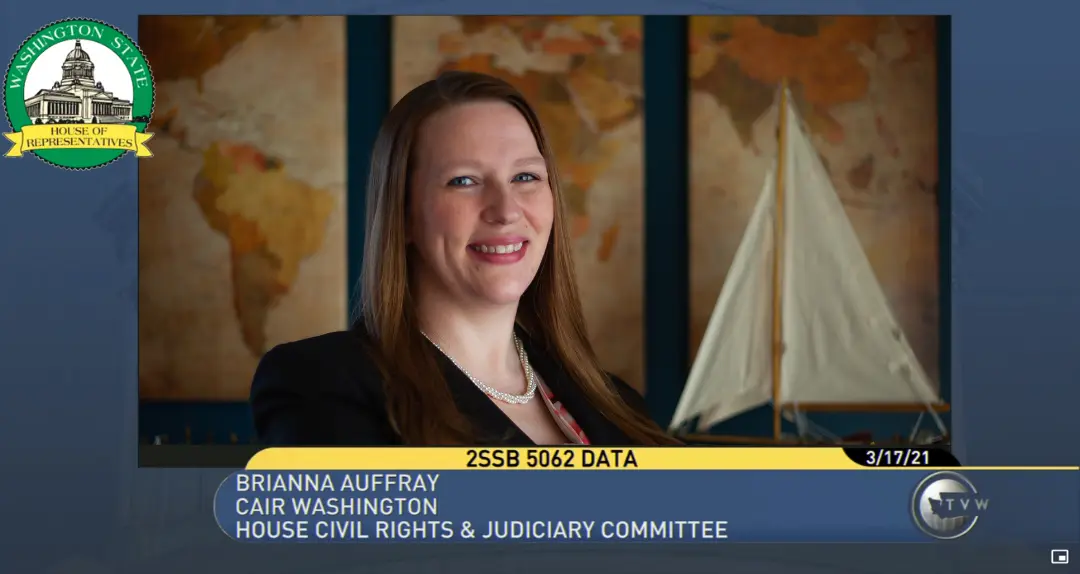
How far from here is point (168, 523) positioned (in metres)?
2.71

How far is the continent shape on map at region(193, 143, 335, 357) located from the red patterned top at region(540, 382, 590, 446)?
2.50ft

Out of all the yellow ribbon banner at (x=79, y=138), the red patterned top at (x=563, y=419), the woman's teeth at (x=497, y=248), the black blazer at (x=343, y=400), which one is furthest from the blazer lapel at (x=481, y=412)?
the yellow ribbon banner at (x=79, y=138)

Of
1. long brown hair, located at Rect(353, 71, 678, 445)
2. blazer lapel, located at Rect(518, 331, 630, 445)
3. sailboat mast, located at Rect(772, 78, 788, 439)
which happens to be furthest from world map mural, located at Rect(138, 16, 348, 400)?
sailboat mast, located at Rect(772, 78, 788, 439)

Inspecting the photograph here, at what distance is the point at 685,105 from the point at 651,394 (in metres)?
0.84

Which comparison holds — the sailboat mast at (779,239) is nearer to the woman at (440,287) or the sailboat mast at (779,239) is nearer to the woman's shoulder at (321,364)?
the woman at (440,287)

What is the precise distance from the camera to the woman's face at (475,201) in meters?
Answer: 2.46

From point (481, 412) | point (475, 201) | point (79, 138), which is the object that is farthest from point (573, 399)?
point (79, 138)

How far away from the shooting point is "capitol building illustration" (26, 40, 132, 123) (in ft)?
8.86

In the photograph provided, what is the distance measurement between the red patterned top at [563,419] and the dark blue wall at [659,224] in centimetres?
22

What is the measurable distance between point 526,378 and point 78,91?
1501 millimetres

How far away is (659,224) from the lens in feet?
9.05

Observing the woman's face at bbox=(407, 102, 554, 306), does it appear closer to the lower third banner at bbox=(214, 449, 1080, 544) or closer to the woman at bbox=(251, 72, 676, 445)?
the woman at bbox=(251, 72, 676, 445)

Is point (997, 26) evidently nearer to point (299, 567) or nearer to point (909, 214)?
point (909, 214)

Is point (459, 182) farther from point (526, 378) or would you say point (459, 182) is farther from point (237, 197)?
point (237, 197)
